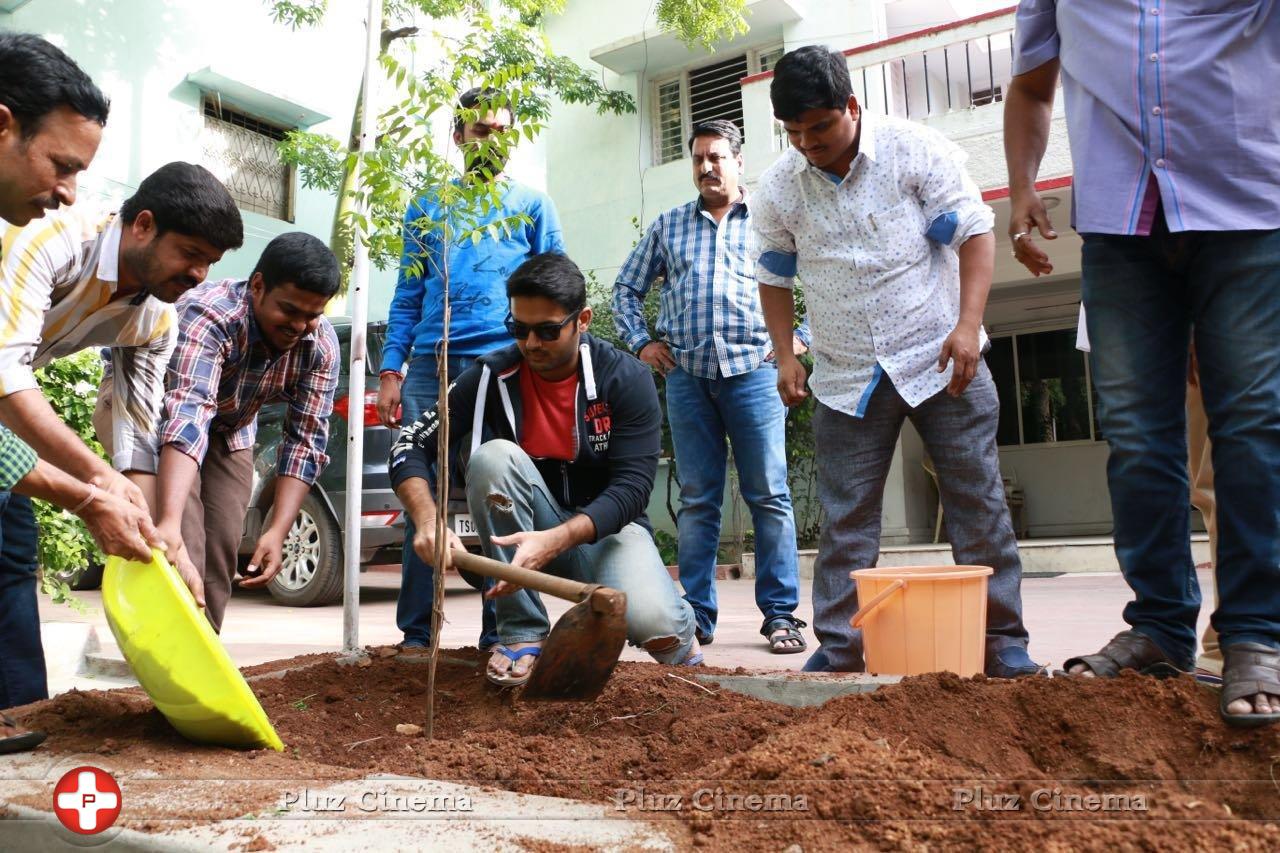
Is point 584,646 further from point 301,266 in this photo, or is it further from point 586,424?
point 301,266

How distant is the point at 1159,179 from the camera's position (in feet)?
6.98

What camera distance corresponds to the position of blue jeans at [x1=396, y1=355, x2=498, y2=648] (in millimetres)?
3557

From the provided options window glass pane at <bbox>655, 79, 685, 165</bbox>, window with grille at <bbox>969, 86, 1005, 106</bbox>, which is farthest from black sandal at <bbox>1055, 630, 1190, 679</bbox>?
window glass pane at <bbox>655, 79, 685, 165</bbox>

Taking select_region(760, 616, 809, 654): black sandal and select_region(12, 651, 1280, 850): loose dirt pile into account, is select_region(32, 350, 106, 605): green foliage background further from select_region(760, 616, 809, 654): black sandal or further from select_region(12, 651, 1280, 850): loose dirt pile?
select_region(760, 616, 809, 654): black sandal

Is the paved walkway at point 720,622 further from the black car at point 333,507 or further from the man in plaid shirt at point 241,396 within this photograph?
the man in plaid shirt at point 241,396

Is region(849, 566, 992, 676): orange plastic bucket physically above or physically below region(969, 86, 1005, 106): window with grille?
below

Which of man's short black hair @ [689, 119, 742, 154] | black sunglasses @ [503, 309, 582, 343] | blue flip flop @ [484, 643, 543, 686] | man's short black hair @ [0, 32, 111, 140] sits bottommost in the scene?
blue flip flop @ [484, 643, 543, 686]

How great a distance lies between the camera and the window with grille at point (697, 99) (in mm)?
12711

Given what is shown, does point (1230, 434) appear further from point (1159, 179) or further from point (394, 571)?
point (394, 571)

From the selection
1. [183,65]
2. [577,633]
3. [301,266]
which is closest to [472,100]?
[301,266]

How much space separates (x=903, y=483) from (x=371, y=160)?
26.6ft

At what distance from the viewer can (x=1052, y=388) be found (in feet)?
38.5

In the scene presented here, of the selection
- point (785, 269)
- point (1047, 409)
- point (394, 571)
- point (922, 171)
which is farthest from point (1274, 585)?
point (1047, 409)

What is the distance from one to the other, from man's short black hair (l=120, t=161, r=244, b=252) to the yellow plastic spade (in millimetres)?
895
